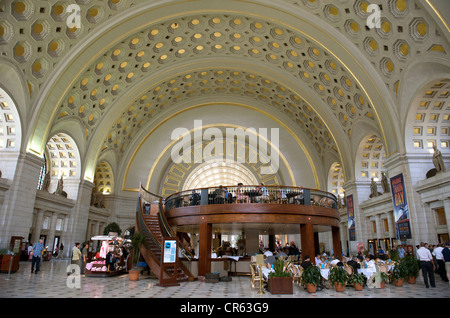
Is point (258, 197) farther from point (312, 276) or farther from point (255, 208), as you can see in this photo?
point (312, 276)

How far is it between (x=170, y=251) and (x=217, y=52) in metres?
17.7

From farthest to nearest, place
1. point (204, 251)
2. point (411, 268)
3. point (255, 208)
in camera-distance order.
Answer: point (255, 208) → point (204, 251) → point (411, 268)

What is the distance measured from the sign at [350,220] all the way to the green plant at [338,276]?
538 inches

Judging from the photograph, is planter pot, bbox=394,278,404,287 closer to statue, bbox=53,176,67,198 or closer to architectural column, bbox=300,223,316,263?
architectural column, bbox=300,223,316,263

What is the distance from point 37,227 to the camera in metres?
18.7

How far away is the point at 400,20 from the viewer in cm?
1354

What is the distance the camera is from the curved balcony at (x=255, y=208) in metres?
13.1

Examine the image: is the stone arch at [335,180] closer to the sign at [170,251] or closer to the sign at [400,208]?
the sign at [400,208]

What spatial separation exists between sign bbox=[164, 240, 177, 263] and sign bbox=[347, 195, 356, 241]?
1606 cm

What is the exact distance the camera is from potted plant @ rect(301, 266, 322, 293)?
351 inches
